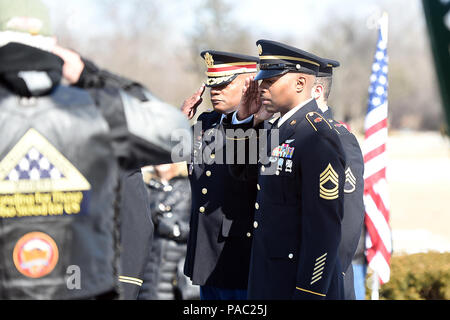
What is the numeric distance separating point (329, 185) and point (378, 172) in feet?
9.56

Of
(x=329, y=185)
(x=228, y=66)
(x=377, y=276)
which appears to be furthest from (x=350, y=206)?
(x=377, y=276)

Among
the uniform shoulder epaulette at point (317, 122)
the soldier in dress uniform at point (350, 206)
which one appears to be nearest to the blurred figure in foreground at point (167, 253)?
the soldier in dress uniform at point (350, 206)

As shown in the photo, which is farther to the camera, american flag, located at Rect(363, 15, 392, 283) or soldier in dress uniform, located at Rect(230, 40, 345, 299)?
Answer: american flag, located at Rect(363, 15, 392, 283)

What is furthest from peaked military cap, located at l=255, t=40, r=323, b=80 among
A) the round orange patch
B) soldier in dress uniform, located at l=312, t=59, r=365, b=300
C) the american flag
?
the american flag

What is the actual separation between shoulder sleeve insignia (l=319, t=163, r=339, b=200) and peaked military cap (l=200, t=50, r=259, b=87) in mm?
1324

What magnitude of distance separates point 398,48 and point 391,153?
39015 millimetres

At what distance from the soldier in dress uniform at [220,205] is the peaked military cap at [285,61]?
0.60m

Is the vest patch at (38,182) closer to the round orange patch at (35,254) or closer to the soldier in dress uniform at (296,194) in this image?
the round orange patch at (35,254)

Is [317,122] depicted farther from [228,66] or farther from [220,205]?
[228,66]

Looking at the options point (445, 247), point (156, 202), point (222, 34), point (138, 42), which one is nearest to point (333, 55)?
point (222, 34)

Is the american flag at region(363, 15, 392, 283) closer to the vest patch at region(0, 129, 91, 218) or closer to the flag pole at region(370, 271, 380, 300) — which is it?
the flag pole at region(370, 271, 380, 300)

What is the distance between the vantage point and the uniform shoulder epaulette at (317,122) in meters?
A: 3.05

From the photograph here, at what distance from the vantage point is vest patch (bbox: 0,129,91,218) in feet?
6.47
